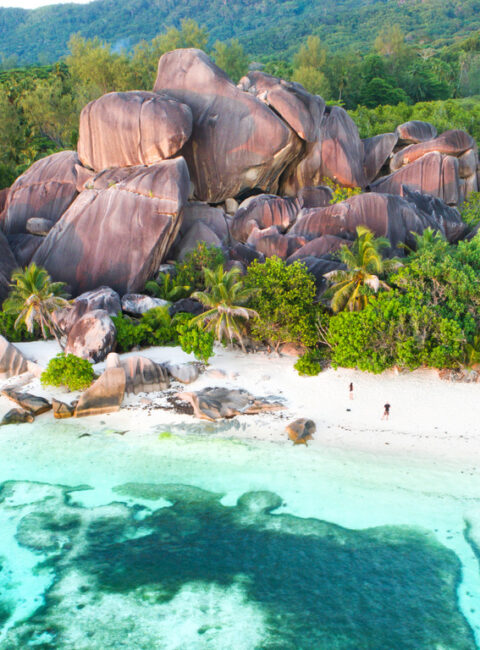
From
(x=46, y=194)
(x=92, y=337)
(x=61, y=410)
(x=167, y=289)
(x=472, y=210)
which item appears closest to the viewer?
(x=61, y=410)

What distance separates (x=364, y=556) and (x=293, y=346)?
14.9m

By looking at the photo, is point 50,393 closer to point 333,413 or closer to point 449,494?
point 333,413

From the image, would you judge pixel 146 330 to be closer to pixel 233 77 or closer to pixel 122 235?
pixel 122 235

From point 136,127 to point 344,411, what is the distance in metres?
25.8

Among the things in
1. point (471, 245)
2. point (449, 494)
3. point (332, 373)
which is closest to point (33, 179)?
point (332, 373)

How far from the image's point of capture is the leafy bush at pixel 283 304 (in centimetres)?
2839

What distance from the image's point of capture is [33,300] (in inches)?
1115

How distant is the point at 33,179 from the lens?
141ft

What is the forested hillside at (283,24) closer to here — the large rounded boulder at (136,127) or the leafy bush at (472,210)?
the leafy bush at (472,210)

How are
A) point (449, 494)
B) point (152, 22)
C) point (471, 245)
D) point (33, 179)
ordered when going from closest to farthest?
1. point (449, 494)
2. point (471, 245)
3. point (33, 179)
4. point (152, 22)

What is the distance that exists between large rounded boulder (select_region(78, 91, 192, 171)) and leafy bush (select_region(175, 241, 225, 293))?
806 centimetres

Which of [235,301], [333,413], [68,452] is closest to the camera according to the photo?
[68,452]

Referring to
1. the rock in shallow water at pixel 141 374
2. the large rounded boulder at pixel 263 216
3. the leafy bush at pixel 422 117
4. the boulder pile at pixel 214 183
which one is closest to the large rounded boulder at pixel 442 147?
the boulder pile at pixel 214 183

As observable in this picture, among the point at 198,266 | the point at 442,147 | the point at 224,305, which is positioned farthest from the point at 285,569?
the point at 442,147
